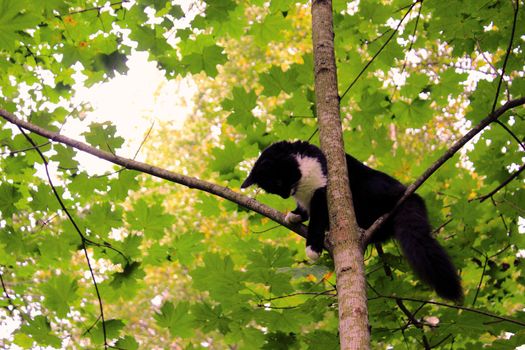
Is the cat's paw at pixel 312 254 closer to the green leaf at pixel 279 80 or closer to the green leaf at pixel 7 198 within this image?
the green leaf at pixel 279 80

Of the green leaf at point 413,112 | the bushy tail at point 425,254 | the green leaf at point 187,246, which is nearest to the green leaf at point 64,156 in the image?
the green leaf at point 187,246

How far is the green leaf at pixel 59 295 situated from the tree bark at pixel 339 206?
5.31 ft

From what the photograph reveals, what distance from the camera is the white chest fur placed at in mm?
2939

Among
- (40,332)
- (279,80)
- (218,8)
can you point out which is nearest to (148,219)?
(40,332)

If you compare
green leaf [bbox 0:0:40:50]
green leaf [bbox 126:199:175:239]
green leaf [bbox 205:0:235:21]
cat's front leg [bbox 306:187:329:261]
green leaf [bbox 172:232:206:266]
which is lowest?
cat's front leg [bbox 306:187:329:261]

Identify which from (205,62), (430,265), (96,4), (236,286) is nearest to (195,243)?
(236,286)

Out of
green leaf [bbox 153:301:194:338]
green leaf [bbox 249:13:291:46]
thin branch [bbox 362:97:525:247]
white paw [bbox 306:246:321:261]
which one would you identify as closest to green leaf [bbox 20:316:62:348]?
green leaf [bbox 153:301:194:338]

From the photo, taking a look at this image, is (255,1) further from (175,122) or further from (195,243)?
(175,122)

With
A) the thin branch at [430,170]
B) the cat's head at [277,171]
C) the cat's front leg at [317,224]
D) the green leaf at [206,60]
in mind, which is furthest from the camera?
the green leaf at [206,60]

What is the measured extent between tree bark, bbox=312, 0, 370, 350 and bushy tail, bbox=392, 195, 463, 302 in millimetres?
290

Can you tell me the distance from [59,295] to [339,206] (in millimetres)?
1716

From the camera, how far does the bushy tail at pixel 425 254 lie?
2.01 meters

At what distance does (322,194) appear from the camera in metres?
2.86

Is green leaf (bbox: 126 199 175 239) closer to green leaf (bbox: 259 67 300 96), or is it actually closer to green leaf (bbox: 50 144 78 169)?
green leaf (bbox: 50 144 78 169)
